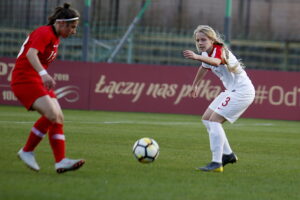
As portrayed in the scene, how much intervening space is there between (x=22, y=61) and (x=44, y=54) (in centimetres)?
25

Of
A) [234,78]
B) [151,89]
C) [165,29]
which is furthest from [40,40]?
[165,29]

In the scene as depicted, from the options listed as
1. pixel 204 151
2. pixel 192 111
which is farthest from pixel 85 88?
pixel 204 151

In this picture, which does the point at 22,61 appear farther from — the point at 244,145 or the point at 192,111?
the point at 192,111

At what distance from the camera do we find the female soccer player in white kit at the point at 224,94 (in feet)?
30.6

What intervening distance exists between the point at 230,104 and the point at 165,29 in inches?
799

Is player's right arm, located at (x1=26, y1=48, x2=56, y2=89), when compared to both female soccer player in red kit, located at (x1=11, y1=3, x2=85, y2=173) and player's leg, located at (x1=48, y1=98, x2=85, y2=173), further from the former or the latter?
player's leg, located at (x1=48, y1=98, x2=85, y2=173)

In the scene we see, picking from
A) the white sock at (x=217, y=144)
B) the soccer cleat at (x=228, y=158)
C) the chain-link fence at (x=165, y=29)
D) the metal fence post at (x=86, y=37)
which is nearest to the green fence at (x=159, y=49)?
the chain-link fence at (x=165, y=29)

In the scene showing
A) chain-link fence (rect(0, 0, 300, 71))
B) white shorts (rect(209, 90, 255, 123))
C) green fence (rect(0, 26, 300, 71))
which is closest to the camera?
white shorts (rect(209, 90, 255, 123))

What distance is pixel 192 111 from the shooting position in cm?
2427

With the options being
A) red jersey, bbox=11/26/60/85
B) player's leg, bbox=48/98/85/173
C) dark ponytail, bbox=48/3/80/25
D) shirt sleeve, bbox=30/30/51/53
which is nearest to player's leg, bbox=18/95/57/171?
player's leg, bbox=48/98/85/173

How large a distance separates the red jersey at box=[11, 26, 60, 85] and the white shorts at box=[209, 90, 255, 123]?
2.45 metres

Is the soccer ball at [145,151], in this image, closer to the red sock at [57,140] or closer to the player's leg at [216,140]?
the player's leg at [216,140]

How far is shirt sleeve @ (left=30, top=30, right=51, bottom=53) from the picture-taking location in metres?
8.05

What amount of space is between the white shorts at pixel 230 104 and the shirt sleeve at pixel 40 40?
2.65 m
